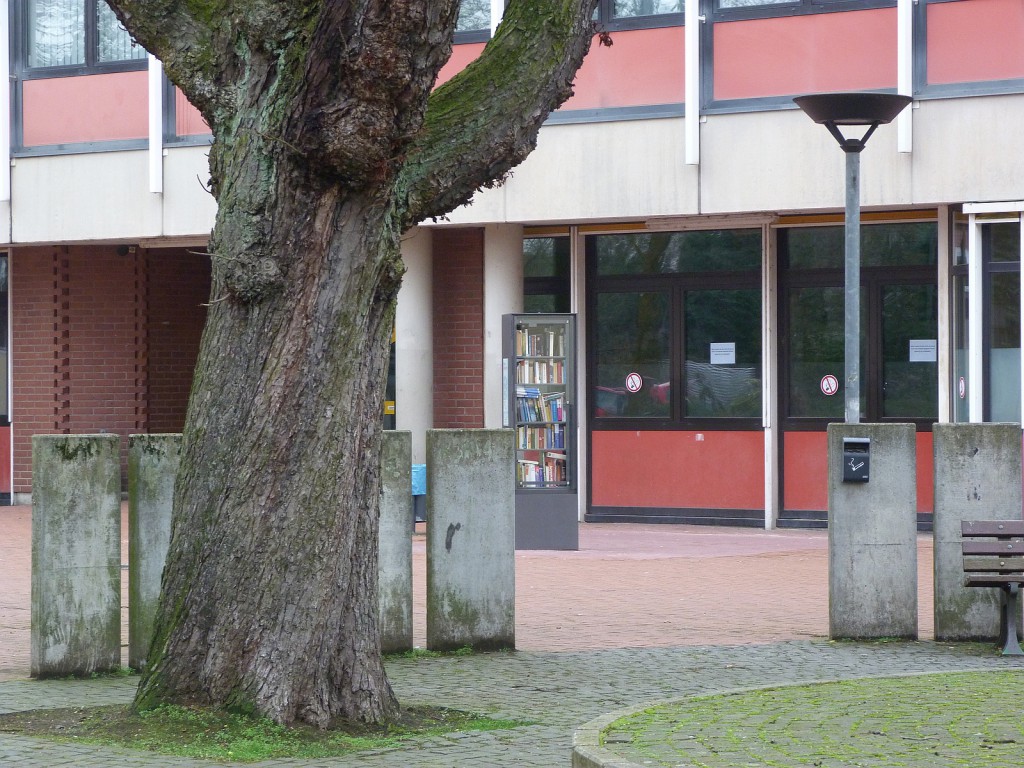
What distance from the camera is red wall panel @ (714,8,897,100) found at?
1566cm

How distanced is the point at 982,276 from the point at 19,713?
35.9 feet

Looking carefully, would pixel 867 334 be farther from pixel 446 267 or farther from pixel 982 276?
pixel 446 267

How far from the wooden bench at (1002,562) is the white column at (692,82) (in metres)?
7.93

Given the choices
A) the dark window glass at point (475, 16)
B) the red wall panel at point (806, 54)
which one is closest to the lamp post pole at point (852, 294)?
the red wall panel at point (806, 54)

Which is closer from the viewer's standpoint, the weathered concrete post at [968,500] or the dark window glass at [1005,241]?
the weathered concrete post at [968,500]

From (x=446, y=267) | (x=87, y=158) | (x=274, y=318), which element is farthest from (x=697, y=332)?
(x=274, y=318)

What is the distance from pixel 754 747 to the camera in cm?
584

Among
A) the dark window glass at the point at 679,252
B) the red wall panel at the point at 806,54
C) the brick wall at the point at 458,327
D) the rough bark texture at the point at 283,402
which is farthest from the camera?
the brick wall at the point at 458,327

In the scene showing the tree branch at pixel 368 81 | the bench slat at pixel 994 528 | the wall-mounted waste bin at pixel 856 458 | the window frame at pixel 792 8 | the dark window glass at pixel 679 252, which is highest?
the window frame at pixel 792 8

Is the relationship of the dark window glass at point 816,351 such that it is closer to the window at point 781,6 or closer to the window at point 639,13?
the window at point 781,6

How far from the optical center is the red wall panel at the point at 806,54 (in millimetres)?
15656

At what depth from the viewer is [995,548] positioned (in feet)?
28.8

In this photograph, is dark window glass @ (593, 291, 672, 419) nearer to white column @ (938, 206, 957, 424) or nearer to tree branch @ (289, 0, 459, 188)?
white column @ (938, 206, 957, 424)

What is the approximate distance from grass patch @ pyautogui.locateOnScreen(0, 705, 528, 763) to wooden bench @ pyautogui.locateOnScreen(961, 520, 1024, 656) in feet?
10.6
